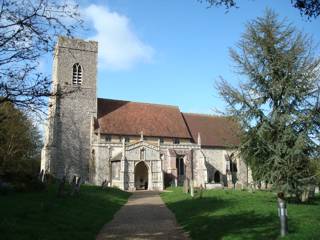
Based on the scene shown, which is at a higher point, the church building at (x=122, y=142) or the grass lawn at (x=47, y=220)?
the church building at (x=122, y=142)

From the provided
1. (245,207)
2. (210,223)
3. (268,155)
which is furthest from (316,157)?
(210,223)

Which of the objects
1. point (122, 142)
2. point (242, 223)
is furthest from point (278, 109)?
point (122, 142)

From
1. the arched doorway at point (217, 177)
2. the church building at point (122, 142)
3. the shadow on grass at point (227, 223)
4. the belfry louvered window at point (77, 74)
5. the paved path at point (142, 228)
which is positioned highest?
the belfry louvered window at point (77, 74)

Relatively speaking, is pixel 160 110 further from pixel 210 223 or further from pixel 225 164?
pixel 210 223

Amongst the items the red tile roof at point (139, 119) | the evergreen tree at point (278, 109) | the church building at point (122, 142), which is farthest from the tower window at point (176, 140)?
the evergreen tree at point (278, 109)

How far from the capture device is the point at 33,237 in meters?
8.72

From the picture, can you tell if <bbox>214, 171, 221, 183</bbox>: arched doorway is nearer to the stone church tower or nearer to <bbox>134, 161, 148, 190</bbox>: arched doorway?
<bbox>134, 161, 148, 190</bbox>: arched doorway

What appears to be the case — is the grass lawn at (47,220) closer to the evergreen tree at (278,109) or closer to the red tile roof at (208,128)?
the evergreen tree at (278,109)

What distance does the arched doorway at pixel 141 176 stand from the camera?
1618 inches

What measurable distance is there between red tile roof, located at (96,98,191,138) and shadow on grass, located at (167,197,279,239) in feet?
88.3

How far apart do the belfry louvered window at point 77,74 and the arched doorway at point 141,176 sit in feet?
39.1

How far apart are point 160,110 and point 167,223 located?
114 ft

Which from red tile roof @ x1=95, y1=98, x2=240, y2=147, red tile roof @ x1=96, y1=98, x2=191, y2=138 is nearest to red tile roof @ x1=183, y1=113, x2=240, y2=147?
red tile roof @ x1=95, y1=98, x2=240, y2=147

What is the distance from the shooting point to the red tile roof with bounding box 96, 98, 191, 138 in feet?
139
